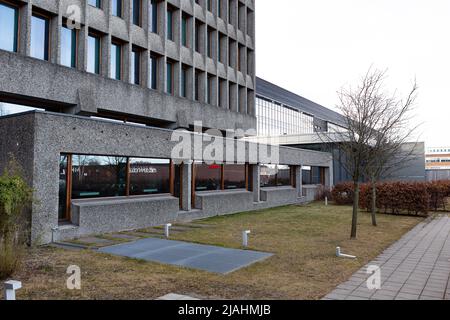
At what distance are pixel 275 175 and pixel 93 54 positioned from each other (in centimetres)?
1410

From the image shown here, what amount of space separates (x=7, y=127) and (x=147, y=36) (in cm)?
1063

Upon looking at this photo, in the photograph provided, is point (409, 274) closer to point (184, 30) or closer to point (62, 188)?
point (62, 188)

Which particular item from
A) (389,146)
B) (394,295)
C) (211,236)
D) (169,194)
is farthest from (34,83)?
(389,146)

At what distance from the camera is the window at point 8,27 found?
14656mm

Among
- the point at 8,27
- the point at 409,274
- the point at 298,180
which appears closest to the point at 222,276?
the point at 409,274

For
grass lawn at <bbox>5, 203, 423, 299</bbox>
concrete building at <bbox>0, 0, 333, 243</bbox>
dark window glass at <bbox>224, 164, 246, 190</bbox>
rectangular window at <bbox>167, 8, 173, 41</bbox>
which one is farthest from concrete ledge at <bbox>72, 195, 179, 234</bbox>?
rectangular window at <bbox>167, 8, 173, 41</bbox>

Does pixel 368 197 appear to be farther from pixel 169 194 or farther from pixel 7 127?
pixel 7 127

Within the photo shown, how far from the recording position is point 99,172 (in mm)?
13633

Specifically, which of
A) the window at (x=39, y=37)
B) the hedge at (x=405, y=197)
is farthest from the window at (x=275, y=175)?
the window at (x=39, y=37)

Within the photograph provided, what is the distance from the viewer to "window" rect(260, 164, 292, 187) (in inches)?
970

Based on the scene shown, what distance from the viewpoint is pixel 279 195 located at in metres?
25.8

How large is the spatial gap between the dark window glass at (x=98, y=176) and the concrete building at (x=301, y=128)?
18.8m

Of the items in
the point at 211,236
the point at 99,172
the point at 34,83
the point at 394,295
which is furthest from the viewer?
the point at 34,83

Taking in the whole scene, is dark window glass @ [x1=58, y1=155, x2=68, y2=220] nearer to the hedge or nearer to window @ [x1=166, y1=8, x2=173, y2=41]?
window @ [x1=166, y1=8, x2=173, y2=41]
